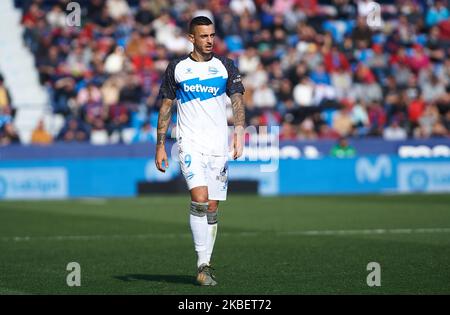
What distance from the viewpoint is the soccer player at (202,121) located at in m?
9.59

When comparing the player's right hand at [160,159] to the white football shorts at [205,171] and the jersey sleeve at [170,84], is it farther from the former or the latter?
the jersey sleeve at [170,84]

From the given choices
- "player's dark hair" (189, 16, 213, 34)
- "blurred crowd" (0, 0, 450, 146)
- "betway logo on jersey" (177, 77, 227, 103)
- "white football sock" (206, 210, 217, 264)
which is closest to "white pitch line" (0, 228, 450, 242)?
"white football sock" (206, 210, 217, 264)

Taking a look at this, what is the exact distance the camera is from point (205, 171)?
967 cm

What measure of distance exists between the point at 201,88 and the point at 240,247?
3.95m

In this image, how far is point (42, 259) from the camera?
11.8 meters

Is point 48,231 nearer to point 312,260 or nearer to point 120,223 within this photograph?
point 120,223

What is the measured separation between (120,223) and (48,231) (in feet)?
5.89

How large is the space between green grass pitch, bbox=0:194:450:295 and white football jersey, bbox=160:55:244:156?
1311mm

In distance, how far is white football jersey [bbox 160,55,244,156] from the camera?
31.7ft

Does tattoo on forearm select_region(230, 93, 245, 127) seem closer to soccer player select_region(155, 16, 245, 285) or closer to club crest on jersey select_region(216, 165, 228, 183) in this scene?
soccer player select_region(155, 16, 245, 285)

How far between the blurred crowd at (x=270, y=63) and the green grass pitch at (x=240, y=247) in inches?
223

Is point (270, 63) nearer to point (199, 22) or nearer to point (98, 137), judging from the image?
point (98, 137)

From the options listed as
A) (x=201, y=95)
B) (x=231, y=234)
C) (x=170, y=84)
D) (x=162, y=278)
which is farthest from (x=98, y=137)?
(x=201, y=95)

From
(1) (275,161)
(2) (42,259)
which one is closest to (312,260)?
(2) (42,259)
